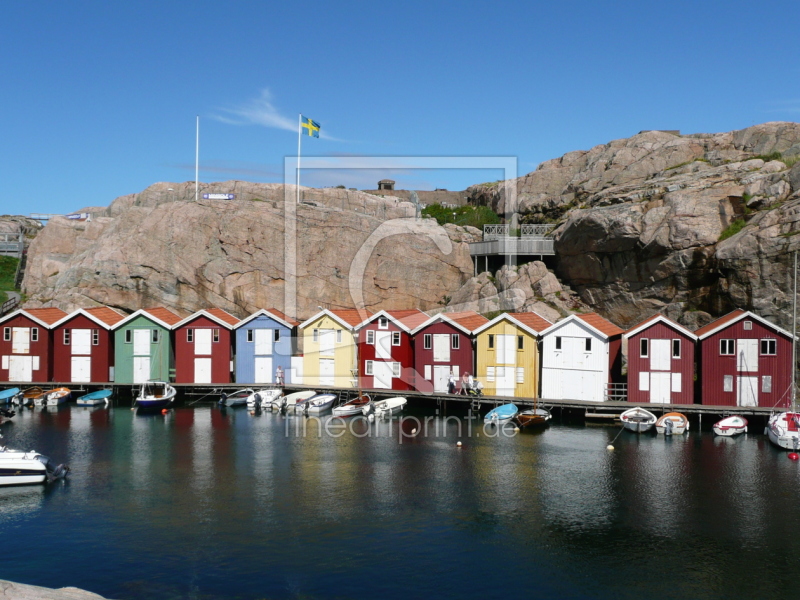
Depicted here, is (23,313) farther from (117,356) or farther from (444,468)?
(444,468)

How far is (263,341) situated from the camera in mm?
65375

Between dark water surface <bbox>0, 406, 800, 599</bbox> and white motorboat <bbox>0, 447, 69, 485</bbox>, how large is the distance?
0.86 metres

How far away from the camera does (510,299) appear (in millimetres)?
77438

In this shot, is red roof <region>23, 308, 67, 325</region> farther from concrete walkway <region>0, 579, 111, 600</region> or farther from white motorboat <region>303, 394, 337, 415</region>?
concrete walkway <region>0, 579, 111, 600</region>

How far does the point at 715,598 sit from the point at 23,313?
5953 centimetres

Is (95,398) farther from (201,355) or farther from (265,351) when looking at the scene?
(265,351)

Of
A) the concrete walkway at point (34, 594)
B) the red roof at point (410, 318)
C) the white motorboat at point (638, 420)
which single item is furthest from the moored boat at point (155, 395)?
the concrete walkway at point (34, 594)

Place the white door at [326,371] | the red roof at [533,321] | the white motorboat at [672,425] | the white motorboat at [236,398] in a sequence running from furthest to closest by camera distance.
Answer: the white door at [326,371] < the white motorboat at [236,398] < the red roof at [533,321] < the white motorboat at [672,425]

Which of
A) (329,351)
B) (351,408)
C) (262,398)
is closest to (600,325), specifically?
(351,408)

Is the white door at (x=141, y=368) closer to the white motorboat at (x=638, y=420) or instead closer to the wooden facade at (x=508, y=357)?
the wooden facade at (x=508, y=357)

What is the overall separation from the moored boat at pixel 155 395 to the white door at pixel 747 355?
4352cm

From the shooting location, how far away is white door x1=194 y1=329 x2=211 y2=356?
65.7 metres

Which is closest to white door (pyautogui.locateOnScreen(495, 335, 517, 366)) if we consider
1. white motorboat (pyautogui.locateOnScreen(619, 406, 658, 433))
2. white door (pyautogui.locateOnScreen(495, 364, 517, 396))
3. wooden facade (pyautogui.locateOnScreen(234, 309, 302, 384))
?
white door (pyautogui.locateOnScreen(495, 364, 517, 396))

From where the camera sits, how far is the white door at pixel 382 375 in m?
63.2
